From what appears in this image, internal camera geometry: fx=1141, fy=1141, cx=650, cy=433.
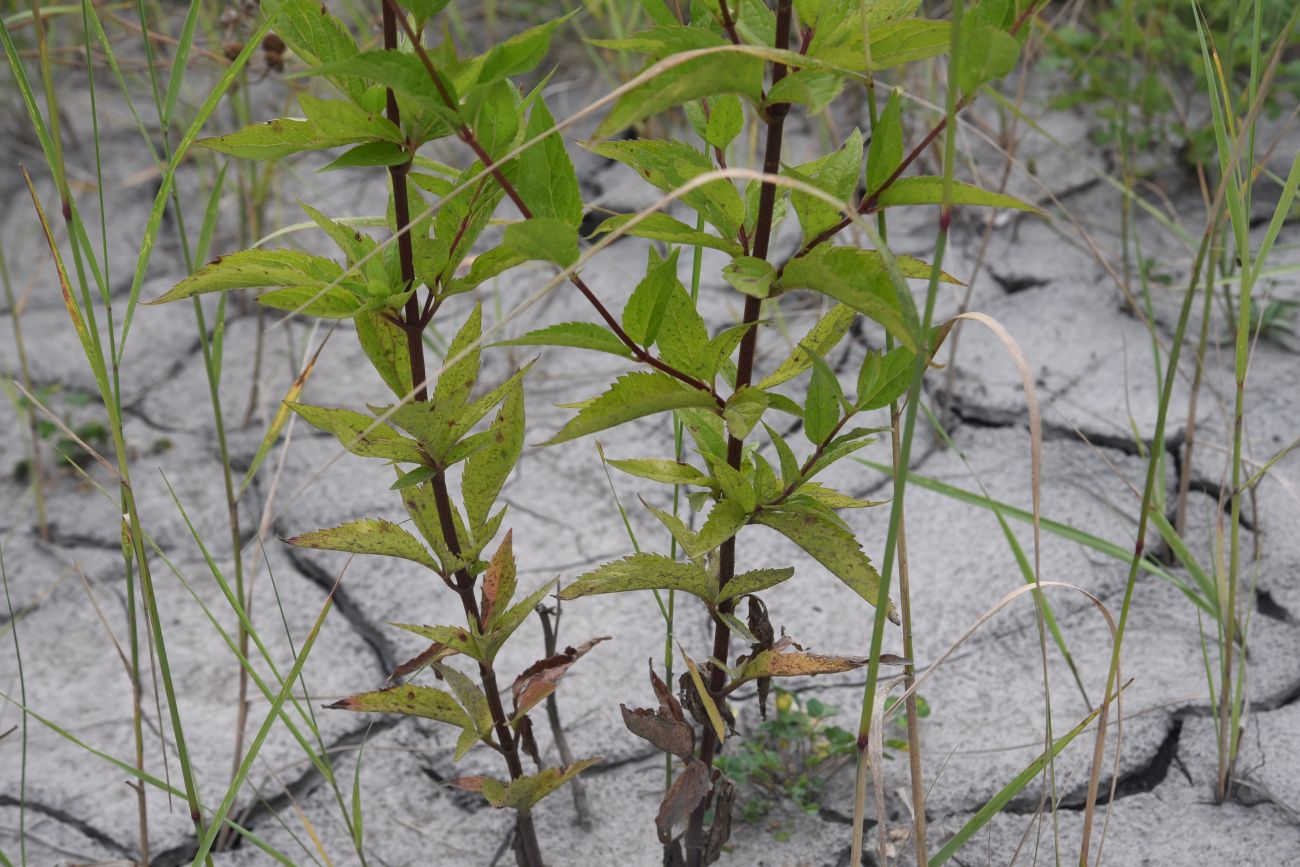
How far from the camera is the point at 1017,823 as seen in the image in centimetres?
131

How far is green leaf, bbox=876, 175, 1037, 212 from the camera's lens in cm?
75

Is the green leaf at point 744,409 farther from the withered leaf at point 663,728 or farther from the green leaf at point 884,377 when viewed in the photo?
the withered leaf at point 663,728

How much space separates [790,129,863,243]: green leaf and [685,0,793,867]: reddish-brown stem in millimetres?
25

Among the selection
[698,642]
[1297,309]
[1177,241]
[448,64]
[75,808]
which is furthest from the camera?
[1177,241]

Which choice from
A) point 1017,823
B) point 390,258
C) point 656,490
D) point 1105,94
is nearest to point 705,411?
point 390,258

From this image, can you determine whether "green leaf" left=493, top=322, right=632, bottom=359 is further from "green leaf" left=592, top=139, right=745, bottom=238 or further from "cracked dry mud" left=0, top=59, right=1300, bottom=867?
"cracked dry mud" left=0, top=59, right=1300, bottom=867

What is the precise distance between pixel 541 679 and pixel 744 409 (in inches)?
15.1

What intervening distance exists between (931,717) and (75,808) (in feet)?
3.60

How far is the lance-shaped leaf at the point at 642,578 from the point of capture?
93 centimetres

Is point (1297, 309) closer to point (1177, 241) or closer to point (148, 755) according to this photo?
point (1177, 241)

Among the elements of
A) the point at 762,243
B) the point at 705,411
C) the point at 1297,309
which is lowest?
the point at 1297,309

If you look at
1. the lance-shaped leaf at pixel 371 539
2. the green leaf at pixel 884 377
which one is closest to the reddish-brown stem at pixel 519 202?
the green leaf at pixel 884 377

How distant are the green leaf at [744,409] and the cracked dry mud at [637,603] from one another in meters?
0.35

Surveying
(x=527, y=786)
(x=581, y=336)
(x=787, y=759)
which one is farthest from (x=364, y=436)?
(x=787, y=759)
